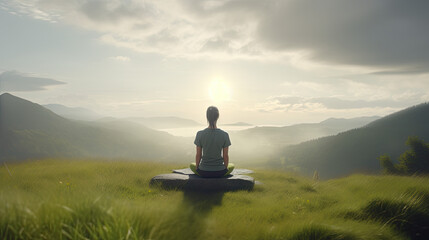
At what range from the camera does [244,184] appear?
914cm

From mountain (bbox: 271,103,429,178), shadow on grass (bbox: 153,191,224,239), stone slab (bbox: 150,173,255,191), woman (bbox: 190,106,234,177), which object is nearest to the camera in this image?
shadow on grass (bbox: 153,191,224,239)

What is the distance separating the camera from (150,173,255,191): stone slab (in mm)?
8805

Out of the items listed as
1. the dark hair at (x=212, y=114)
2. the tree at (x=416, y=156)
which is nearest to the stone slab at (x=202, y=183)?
the dark hair at (x=212, y=114)

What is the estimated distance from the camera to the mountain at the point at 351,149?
16588cm

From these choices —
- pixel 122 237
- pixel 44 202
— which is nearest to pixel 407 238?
pixel 122 237

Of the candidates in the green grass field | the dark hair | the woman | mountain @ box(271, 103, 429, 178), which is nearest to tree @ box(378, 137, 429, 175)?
the green grass field

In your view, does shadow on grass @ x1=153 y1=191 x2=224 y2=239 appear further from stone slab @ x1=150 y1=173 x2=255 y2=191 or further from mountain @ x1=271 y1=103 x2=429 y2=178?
mountain @ x1=271 y1=103 x2=429 y2=178

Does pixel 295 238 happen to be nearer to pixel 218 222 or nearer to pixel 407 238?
pixel 218 222

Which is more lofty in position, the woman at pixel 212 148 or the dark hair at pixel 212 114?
the dark hair at pixel 212 114

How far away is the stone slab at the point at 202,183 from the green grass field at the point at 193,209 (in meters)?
0.44

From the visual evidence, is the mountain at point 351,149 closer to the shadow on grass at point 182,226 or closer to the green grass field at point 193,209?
the green grass field at point 193,209

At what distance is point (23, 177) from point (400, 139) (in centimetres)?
21493

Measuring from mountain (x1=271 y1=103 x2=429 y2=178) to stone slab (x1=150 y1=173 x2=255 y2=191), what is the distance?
160511mm

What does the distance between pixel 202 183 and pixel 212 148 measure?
1194 mm
